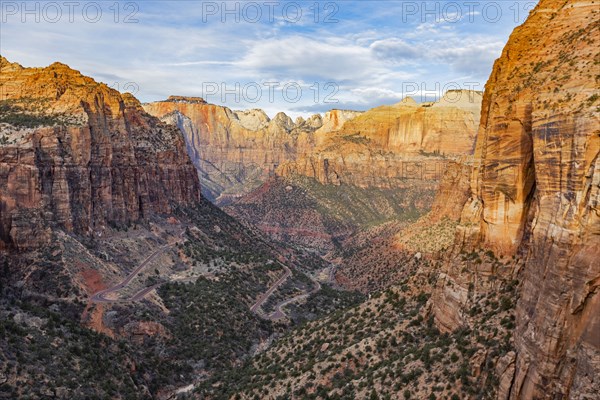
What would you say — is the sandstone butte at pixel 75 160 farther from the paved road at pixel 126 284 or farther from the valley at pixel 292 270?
the paved road at pixel 126 284

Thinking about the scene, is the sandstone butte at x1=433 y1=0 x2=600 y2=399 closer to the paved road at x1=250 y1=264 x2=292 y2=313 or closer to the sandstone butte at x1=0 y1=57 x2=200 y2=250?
the paved road at x1=250 y1=264 x2=292 y2=313

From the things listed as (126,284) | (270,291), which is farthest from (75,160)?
(270,291)

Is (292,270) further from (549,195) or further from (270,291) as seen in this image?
(549,195)

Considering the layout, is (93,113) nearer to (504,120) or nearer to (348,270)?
(348,270)

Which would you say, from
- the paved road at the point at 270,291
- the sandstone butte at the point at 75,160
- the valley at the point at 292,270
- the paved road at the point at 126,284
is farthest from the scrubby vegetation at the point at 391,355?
the sandstone butte at the point at 75,160

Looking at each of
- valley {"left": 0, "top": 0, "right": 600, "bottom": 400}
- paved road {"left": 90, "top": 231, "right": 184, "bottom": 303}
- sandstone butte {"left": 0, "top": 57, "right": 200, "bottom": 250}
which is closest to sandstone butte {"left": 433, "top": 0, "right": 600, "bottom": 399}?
valley {"left": 0, "top": 0, "right": 600, "bottom": 400}
